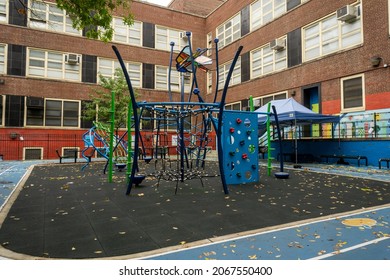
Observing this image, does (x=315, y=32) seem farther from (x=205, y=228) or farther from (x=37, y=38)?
(x=37, y=38)

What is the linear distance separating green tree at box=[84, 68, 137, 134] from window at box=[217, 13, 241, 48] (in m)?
10.4

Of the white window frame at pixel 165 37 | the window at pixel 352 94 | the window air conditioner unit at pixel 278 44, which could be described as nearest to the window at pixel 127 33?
the white window frame at pixel 165 37

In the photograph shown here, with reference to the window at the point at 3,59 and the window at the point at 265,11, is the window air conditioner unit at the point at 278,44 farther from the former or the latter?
the window at the point at 3,59

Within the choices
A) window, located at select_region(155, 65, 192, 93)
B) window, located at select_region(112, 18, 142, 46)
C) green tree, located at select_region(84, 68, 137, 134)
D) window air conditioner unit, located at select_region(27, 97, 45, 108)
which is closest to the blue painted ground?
green tree, located at select_region(84, 68, 137, 134)

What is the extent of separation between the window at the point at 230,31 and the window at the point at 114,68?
26.7ft

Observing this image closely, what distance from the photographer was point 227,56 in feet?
82.2

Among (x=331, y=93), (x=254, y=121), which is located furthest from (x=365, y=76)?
(x=254, y=121)

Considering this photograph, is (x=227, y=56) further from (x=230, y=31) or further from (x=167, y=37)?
(x=167, y=37)

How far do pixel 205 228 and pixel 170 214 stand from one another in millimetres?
959

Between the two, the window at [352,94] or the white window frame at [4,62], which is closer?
the window at [352,94]

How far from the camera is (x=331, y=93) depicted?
15.9 metres

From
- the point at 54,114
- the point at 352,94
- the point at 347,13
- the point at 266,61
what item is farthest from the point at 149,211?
the point at 54,114

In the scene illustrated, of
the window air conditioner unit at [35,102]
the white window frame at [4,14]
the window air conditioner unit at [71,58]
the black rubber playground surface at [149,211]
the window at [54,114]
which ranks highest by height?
the white window frame at [4,14]

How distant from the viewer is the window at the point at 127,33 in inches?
947
